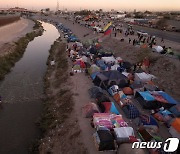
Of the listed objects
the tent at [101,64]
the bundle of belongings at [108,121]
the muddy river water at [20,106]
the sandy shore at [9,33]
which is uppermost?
the bundle of belongings at [108,121]

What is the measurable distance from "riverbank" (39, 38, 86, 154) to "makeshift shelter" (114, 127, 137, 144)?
2.46 meters


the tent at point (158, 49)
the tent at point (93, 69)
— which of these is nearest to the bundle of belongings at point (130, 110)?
the tent at point (93, 69)

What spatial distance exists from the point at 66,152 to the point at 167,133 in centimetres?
809

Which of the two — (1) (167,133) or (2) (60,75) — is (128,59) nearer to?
(2) (60,75)

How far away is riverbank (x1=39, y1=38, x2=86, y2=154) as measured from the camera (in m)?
16.8

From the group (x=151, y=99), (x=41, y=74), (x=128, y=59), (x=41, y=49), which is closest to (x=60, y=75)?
(x=41, y=74)

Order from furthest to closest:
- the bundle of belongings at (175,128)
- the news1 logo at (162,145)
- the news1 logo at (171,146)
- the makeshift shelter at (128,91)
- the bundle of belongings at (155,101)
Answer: the makeshift shelter at (128,91)
the bundle of belongings at (155,101)
the bundle of belongings at (175,128)
the news1 logo at (162,145)
the news1 logo at (171,146)

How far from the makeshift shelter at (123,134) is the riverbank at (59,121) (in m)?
2.46

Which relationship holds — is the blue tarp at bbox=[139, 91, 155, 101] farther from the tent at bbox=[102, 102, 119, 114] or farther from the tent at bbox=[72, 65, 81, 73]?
the tent at bbox=[72, 65, 81, 73]

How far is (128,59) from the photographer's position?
38406 mm

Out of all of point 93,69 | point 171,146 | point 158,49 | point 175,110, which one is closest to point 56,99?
point 93,69

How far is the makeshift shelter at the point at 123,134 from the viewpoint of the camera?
52.2 feet

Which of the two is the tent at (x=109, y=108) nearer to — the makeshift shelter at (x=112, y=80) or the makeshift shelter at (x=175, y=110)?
the makeshift shelter at (x=175, y=110)

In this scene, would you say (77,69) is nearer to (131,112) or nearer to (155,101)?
(155,101)
